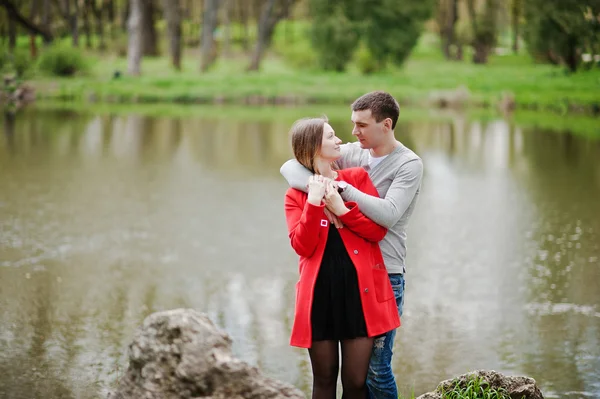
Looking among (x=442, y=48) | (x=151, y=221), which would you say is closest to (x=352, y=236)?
(x=151, y=221)

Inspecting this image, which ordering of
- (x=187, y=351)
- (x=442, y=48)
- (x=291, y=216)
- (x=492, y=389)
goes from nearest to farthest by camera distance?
(x=187, y=351) < (x=291, y=216) < (x=492, y=389) < (x=442, y=48)

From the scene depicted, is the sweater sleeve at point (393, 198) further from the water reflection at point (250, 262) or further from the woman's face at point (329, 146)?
the water reflection at point (250, 262)

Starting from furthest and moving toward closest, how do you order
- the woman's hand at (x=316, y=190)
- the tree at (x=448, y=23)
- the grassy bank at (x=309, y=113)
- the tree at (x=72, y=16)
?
the tree at (x=448, y=23), the tree at (x=72, y=16), the grassy bank at (x=309, y=113), the woman's hand at (x=316, y=190)

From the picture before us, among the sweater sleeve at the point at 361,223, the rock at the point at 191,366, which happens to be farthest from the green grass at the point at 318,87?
the rock at the point at 191,366

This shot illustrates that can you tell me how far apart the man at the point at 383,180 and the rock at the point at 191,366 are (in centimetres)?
71

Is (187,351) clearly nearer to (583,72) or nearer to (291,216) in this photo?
(291,216)

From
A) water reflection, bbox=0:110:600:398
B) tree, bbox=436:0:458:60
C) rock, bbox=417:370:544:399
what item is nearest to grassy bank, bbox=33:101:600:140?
water reflection, bbox=0:110:600:398

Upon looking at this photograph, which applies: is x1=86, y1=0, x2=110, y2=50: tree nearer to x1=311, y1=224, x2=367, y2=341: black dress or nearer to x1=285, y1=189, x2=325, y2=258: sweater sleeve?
x1=285, y1=189, x2=325, y2=258: sweater sleeve

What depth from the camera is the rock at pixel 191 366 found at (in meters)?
3.55

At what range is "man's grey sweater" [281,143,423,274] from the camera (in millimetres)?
3926

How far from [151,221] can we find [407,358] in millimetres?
6079

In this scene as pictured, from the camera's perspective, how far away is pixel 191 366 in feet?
11.6

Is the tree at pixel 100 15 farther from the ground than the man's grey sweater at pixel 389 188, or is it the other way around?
the tree at pixel 100 15

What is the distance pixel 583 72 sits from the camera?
40781 millimetres
